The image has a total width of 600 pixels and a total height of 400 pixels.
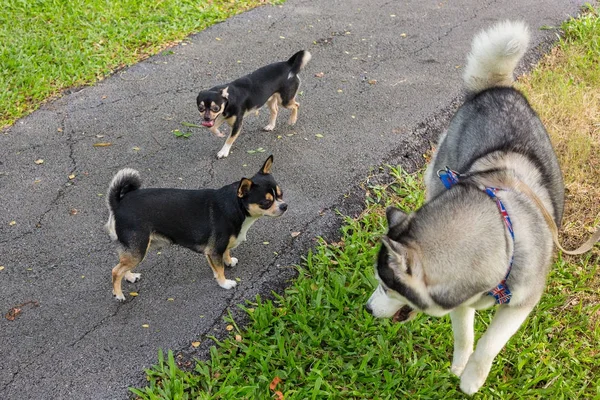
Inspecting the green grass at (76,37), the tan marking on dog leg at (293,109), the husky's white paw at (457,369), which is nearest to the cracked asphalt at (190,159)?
the tan marking on dog leg at (293,109)

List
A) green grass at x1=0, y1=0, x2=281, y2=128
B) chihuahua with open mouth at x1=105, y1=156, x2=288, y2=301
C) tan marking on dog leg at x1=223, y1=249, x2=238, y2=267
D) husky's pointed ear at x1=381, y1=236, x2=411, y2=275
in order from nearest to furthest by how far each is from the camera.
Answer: husky's pointed ear at x1=381, y1=236, x2=411, y2=275 < chihuahua with open mouth at x1=105, y1=156, x2=288, y2=301 < tan marking on dog leg at x1=223, y1=249, x2=238, y2=267 < green grass at x1=0, y1=0, x2=281, y2=128

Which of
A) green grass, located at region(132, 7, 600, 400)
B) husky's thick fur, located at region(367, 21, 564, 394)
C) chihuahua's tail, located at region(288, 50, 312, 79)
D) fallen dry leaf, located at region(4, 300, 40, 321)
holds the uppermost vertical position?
husky's thick fur, located at region(367, 21, 564, 394)

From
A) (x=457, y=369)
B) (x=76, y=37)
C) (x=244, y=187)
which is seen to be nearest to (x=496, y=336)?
(x=457, y=369)

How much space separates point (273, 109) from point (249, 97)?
1.67 feet

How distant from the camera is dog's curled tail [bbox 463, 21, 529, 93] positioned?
13.2 feet

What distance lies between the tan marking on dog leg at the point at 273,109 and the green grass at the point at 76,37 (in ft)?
7.26

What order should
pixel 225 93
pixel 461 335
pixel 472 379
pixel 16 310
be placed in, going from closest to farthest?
1. pixel 472 379
2. pixel 461 335
3. pixel 16 310
4. pixel 225 93

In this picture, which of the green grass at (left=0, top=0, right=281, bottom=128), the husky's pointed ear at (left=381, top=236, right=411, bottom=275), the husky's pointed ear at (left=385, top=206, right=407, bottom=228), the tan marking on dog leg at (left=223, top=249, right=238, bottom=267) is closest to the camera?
the husky's pointed ear at (left=381, top=236, right=411, bottom=275)

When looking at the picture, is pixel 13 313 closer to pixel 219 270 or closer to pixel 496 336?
pixel 219 270

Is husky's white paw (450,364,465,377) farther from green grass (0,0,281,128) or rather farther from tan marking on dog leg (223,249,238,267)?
green grass (0,0,281,128)

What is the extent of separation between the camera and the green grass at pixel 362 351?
349cm

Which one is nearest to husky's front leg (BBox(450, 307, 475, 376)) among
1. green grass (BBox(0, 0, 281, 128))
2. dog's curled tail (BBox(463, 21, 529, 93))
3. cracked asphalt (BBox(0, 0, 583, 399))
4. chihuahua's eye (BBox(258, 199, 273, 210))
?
cracked asphalt (BBox(0, 0, 583, 399))

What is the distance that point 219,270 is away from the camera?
4.05 metres

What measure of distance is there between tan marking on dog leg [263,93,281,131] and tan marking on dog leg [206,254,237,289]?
8.16 feet
